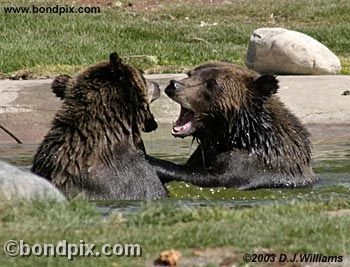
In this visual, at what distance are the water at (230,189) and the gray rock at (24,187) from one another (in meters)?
0.38

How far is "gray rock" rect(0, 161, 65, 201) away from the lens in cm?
756

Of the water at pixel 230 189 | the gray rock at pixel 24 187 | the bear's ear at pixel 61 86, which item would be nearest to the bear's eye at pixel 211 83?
the water at pixel 230 189

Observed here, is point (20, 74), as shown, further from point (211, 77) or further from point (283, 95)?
point (211, 77)

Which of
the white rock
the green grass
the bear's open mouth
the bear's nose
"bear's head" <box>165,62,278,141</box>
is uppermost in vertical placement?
the bear's nose

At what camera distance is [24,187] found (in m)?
7.66

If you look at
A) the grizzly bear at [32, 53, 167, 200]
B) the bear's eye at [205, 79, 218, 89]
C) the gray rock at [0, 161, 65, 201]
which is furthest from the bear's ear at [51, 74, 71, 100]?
the bear's eye at [205, 79, 218, 89]

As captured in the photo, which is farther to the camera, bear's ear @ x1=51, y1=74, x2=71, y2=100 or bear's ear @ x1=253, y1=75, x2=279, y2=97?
bear's ear @ x1=253, y1=75, x2=279, y2=97

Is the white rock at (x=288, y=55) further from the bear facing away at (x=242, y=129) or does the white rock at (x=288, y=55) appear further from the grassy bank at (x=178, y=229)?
the grassy bank at (x=178, y=229)

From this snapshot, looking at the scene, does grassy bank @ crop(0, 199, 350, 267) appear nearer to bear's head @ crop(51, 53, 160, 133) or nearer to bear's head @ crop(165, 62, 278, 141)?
bear's head @ crop(51, 53, 160, 133)

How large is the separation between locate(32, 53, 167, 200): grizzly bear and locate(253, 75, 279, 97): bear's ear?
1.28 meters

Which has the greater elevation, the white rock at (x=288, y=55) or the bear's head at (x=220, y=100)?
the bear's head at (x=220, y=100)

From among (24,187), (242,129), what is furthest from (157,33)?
(24,187)

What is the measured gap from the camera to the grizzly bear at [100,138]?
8.23m

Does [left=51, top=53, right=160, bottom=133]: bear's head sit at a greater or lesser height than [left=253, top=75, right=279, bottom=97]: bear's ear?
greater
